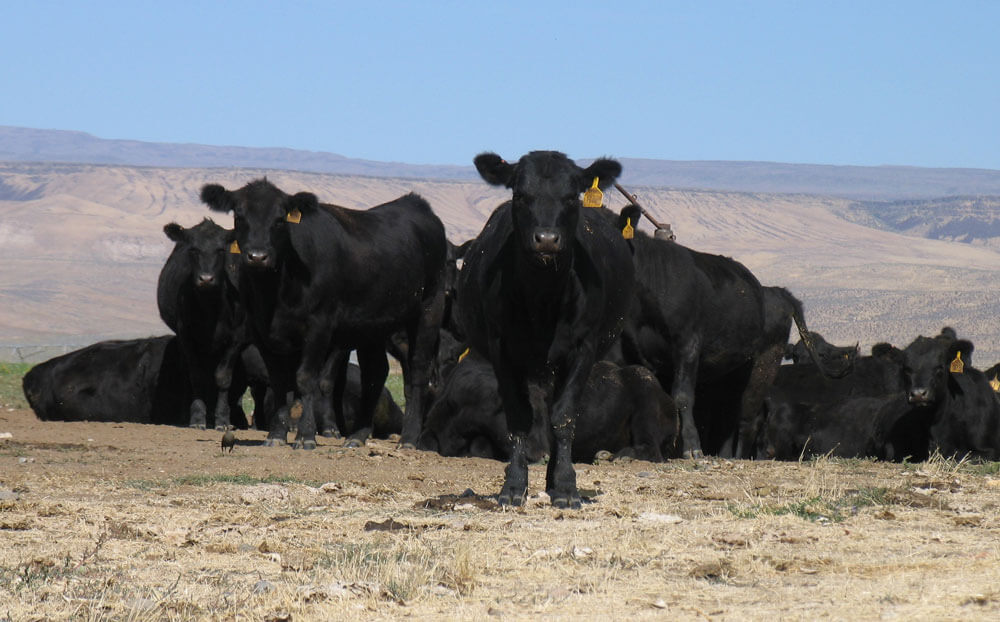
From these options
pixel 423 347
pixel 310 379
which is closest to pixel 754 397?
pixel 423 347

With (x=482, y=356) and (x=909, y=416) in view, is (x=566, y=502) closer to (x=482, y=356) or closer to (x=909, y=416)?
(x=482, y=356)

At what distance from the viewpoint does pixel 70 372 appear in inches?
650

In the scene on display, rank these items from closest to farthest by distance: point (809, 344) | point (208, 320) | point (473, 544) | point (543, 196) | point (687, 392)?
point (473, 544), point (543, 196), point (687, 392), point (208, 320), point (809, 344)

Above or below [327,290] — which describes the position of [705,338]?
below

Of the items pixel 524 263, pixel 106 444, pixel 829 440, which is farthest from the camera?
pixel 829 440

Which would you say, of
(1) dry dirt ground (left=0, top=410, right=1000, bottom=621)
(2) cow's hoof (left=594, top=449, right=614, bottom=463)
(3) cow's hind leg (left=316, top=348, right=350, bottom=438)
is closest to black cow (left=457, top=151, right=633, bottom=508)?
(1) dry dirt ground (left=0, top=410, right=1000, bottom=621)

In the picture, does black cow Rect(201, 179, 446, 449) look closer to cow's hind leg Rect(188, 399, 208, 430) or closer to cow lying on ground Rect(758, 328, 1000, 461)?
cow's hind leg Rect(188, 399, 208, 430)

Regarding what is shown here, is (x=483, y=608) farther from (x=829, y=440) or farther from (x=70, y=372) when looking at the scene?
(x=70, y=372)

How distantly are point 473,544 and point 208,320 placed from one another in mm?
9344

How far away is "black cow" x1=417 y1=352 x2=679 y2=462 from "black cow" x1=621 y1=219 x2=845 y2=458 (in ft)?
3.08

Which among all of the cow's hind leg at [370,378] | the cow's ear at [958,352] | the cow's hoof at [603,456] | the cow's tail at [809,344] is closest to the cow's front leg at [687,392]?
the cow's hoof at [603,456]

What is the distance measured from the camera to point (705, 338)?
1423cm

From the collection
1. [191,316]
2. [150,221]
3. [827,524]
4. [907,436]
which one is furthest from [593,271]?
[150,221]

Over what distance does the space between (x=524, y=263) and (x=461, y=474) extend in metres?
2.54
